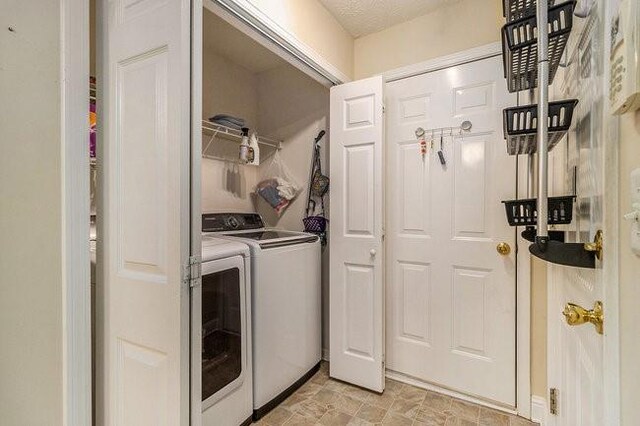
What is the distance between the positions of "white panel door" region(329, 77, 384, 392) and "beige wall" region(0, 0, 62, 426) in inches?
60.0

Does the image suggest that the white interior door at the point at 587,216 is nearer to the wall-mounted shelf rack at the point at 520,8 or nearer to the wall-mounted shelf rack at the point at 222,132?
the wall-mounted shelf rack at the point at 520,8

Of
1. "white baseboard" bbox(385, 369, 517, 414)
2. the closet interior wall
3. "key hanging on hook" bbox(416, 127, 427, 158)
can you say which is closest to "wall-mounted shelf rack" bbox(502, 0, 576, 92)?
"key hanging on hook" bbox(416, 127, 427, 158)

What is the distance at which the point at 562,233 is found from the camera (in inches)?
42.1

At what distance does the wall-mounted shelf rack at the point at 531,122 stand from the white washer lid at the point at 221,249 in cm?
134

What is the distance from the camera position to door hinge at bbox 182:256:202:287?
0.92 meters

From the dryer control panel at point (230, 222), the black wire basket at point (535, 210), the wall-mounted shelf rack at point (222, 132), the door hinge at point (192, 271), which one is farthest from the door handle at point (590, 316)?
the wall-mounted shelf rack at point (222, 132)

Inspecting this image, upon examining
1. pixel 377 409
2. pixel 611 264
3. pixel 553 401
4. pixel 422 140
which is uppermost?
pixel 422 140

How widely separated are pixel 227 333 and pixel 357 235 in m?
1.02

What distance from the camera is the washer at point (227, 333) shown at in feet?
4.97

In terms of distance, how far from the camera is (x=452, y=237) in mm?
1933

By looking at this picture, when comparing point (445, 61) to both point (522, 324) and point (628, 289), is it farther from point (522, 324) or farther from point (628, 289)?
point (628, 289)

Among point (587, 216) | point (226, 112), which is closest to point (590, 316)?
point (587, 216)

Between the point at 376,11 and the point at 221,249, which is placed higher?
the point at 376,11

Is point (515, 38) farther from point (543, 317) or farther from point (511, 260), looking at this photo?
point (543, 317)
